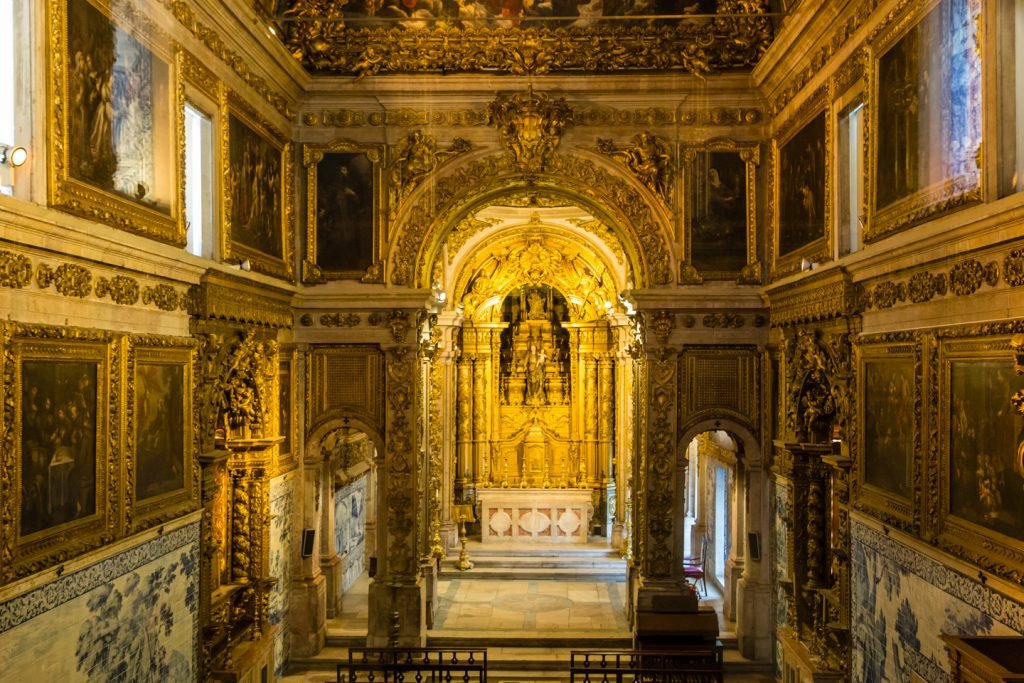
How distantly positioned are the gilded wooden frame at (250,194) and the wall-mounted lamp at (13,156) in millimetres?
4567

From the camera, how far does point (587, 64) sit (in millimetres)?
14477

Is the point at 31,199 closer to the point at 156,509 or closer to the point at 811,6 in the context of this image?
the point at 156,509

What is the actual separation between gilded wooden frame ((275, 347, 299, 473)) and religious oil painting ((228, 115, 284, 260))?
5.55 ft

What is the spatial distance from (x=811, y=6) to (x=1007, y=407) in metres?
6.48

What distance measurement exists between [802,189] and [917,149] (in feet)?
13.8

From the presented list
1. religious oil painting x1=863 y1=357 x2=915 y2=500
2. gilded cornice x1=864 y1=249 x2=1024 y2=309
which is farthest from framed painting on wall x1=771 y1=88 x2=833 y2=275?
religious oil painting x1=863 y1=357 x2=915 y2=500

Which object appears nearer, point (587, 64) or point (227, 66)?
point (227, 66)

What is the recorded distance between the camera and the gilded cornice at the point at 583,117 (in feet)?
48.1

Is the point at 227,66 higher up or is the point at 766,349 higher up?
the point at 227,66

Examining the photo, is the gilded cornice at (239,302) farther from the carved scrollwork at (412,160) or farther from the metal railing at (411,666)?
the metal railing at (411,666)

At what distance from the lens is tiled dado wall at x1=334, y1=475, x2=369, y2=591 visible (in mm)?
18172

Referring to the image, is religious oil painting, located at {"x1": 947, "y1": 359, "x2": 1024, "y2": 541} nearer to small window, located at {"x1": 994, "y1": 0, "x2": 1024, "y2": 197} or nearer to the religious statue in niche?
small window, located at {"x1": 994, "y1": 0, "x2": 1024, "y2": 197}

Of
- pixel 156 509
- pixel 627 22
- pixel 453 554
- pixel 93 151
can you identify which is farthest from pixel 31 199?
pixel 453 554

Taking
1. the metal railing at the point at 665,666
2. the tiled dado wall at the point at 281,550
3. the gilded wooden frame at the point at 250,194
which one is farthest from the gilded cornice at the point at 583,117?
the metal railing at the point at 665,666
